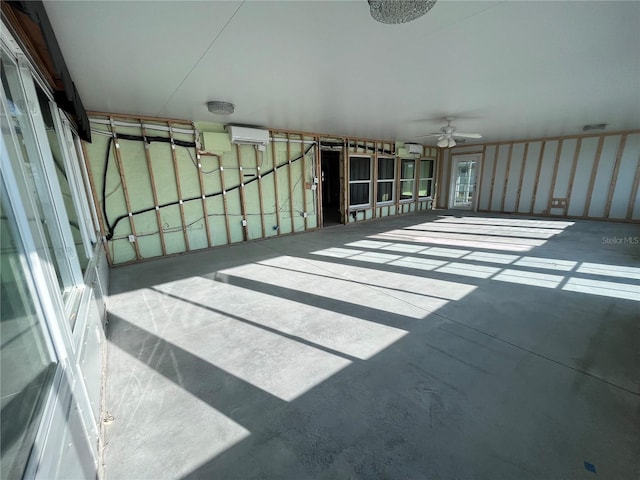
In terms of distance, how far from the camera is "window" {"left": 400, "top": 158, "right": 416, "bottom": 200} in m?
9.27

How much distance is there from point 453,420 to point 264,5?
2.81 m

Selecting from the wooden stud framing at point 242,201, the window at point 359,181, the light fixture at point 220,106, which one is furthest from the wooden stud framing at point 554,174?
the light fixture at point 220,106

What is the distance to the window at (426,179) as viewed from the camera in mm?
9953

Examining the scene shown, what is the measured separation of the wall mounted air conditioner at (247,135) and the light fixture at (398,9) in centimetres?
413

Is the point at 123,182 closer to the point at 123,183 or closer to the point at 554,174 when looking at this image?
the point at 123,183

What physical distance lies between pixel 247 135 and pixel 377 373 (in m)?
4.92

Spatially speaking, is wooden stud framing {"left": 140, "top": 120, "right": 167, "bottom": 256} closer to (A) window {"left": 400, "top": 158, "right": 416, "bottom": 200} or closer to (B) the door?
(A) window {"left": 400, "top": 158, "right": 416, "bottom": 200}

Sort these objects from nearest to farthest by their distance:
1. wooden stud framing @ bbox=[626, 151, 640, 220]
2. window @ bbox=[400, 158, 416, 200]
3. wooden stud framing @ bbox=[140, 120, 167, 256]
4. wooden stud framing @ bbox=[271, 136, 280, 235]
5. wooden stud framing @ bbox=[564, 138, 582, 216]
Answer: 1. wooden stud framing @ bbox=[140, 120, 167, 256]
2. wooden stud framing @ bbox=[271, 136, 280, 235]
3. wooden stud framing @ bbox=[626, 151, 640, 220]
4. wooden stud framing @ bbox=[564, 138, 582, 216]
5. window @ bbox=[400, 158, 416, 200]

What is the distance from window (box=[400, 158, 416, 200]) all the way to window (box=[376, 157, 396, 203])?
440 mm

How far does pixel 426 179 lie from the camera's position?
10.2 metres

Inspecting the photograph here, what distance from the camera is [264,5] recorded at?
1.67 meters

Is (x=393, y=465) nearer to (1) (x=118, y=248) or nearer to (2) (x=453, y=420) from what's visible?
(2) (x=453, y=420)

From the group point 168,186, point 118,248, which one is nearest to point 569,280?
point 168,186

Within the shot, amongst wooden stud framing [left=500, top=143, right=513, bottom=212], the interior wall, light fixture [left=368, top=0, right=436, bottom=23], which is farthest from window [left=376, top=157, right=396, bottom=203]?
light fixture [left=368, top=0, right=436, bottom=23]
